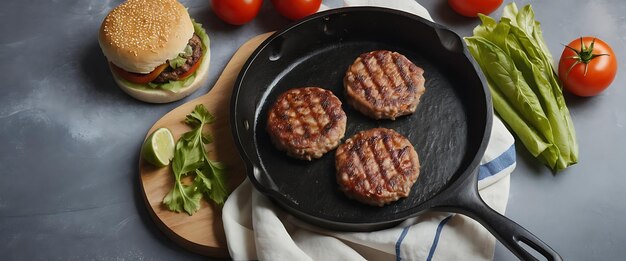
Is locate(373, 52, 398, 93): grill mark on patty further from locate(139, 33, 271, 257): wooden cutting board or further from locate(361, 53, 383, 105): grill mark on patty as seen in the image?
locate(139, 33, 271, 257): wooden cutting board

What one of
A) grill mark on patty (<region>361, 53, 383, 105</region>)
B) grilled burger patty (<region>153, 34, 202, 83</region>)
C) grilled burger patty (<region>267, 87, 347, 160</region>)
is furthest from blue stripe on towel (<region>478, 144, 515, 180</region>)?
grilled burger patty (<region>153, 34, 202, 83</region>)

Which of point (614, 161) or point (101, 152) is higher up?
point (614, 161)

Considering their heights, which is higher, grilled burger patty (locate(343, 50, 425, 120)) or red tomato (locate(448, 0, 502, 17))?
red tomato (locate(448, 0, 502, 17))

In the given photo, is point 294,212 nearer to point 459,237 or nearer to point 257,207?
point 257,207

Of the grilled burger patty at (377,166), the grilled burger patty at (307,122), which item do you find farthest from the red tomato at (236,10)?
the grilled burger patty at (377,166)

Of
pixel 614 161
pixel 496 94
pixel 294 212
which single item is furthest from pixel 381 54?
pixel 614 161

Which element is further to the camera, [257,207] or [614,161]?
[614,161]

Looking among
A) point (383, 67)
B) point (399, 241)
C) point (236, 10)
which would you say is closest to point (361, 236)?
point (399, 241)
